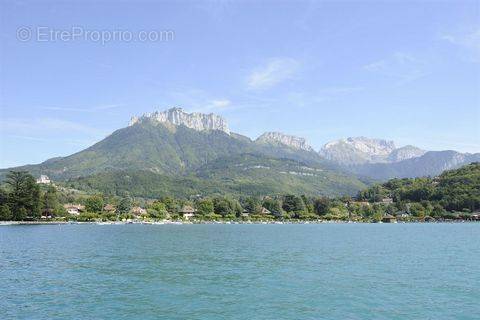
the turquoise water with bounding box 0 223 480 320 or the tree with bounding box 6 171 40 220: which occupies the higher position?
the tree with bounding box 6 171 40 220

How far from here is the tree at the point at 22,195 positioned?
155875mm

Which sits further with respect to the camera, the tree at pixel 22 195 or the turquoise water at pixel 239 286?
the tree at pixel 22 195

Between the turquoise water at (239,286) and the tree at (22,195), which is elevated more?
the tree at (22,195)

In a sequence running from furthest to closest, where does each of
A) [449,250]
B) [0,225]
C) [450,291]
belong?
[0,225], [449,250], [450,291]

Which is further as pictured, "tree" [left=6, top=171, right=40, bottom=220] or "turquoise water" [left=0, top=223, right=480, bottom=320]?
"tree" [left=6, top=171, right=40, bottom=220]

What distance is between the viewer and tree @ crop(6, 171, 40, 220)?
15588 cm

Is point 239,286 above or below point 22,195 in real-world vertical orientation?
below

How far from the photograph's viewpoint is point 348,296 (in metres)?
31.8

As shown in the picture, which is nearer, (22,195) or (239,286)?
(239,286)

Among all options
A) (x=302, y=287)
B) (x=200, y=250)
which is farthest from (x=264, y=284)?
(x=200, y=250)

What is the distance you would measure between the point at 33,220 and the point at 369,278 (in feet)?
493

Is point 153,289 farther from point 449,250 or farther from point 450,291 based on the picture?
point 449,250

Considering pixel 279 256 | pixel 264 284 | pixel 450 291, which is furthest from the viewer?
pixel 279 256

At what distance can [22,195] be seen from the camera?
156m
